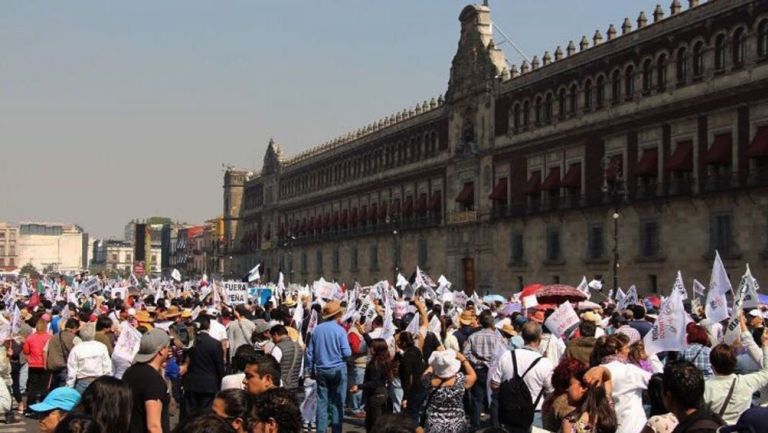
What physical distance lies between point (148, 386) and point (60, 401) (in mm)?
1835

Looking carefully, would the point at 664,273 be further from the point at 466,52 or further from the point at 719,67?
the point at 466,52

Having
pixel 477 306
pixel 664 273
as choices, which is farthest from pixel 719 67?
pixel 477 306

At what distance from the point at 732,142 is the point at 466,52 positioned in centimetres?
2115

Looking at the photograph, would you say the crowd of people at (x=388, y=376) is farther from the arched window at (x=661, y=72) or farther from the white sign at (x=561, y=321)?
the arched window at (x=661, y=72)

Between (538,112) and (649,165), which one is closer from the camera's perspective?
(649,165)

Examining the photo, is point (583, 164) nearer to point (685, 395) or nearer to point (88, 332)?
point (88, 332)

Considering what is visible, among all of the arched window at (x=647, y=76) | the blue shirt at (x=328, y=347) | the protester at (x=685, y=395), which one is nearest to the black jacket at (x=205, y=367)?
the blue shirt at (x=328, y=347)

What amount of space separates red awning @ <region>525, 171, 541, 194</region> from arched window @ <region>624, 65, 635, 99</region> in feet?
23.9

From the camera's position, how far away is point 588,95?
4475 centimetres

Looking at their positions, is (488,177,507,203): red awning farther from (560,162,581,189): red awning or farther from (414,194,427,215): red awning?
(414,194,427,215): red awning

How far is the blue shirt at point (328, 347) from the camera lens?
43.0ft

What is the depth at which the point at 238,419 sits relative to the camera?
662 cm

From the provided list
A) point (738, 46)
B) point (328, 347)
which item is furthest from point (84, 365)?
point (738, 46)

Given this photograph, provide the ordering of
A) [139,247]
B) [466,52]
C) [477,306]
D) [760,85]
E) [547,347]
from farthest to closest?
[139,247] < [466,52] < [760,85] < [477,306] < [547,347]
